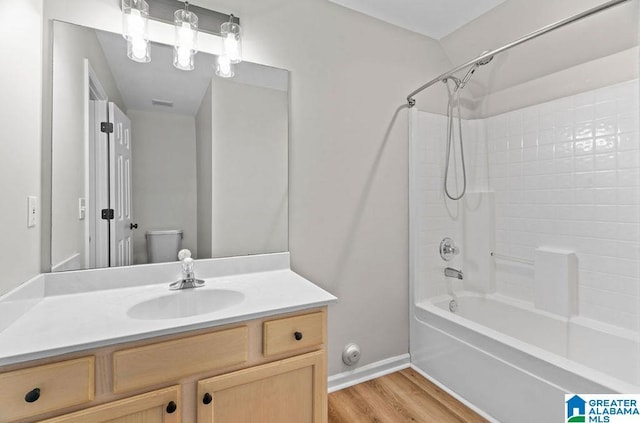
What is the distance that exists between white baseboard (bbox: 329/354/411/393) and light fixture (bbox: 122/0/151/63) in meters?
2.10

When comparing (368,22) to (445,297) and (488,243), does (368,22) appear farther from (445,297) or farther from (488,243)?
(445,297)

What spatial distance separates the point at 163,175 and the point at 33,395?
0.98m

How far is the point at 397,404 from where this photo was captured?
5.93 feet

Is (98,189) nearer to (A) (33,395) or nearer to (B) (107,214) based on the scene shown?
(B) (107,214)

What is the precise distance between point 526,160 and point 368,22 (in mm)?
1514

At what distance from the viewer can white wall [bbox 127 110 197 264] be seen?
1.48m

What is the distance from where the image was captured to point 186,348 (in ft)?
3.29

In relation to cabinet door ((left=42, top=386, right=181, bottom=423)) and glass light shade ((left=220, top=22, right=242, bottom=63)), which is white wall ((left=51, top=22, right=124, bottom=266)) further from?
cabinet door ((left=42, top=386, right=181, bottom=423))

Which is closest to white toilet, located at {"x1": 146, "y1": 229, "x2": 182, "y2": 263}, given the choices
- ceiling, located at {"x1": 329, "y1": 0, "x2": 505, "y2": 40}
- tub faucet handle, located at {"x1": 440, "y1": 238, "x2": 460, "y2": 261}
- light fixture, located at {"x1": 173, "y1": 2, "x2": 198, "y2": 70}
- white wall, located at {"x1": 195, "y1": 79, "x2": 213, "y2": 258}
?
white wall, located at {"x1": 195, "y1": 79, "x2": 213, "y2": 258}

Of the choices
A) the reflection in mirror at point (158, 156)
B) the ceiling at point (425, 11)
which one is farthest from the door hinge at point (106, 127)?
the ceiling at point (425, 11)

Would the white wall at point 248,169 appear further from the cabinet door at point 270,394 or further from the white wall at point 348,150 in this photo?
the cabinet door at point 270,394

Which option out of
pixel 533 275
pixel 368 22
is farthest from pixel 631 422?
pixel 368 22

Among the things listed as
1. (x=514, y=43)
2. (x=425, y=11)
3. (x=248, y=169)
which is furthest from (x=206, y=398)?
(x=425, y=11)

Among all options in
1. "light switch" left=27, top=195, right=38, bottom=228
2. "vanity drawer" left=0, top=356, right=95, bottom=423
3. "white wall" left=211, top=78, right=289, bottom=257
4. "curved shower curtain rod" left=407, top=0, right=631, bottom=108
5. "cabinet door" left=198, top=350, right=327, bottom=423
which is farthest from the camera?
"white wall" left=211, top=78, right=289, bottom=257
